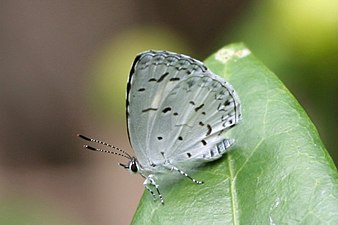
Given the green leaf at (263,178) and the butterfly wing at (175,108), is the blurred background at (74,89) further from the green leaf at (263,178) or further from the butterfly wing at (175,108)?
the green leaf at (263,178)

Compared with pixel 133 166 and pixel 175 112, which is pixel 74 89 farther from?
pixel 175 112

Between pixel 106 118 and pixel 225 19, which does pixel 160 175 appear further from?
pixel 225 19

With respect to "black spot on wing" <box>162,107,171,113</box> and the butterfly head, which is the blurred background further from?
"black spot on wing" <box>162,107,171,113</box>

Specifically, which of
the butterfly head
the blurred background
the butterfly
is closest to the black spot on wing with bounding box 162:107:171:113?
the butterfly

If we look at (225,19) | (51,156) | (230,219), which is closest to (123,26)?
(225,19)

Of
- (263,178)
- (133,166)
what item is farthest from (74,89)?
(263,178)
